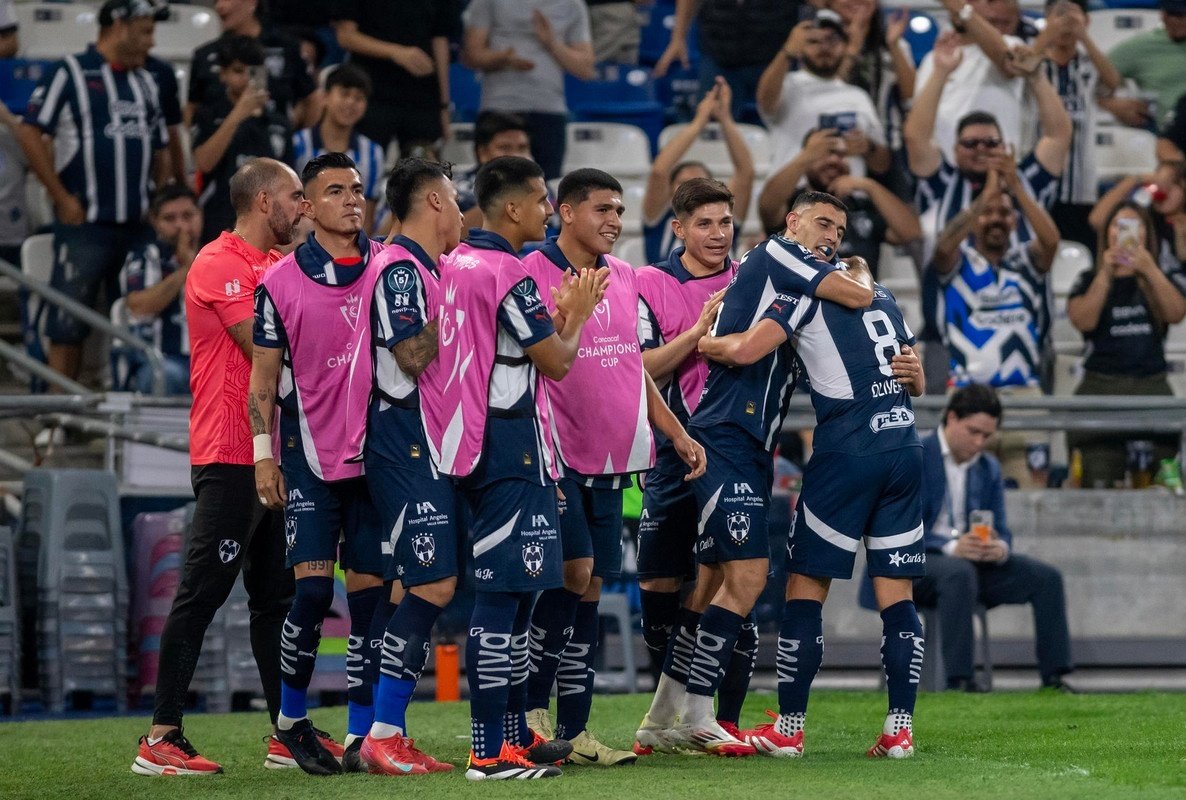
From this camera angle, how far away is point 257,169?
7.01 m

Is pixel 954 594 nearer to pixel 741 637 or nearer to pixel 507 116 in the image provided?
pixel 741 637

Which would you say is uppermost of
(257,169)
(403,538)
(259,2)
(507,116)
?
(259,2)

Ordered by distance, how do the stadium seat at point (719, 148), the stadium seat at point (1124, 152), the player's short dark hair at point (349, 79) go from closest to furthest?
1. the player's short dark hair at point (349, 79)
2. the stadium seat at point (719, 148)
3. the stadium seat at point (1124, 152)

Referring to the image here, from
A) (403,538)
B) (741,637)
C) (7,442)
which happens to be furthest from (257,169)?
(7,442)

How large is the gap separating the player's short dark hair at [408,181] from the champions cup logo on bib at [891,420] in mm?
1896

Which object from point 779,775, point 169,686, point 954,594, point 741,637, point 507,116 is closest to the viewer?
point 779,775

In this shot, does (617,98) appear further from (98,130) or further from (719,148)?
(98,130)

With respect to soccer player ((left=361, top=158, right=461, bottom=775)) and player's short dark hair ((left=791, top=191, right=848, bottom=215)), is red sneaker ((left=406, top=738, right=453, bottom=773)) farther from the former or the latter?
player's short dark hair ((left=791, top=191, right=848, bottom=215))

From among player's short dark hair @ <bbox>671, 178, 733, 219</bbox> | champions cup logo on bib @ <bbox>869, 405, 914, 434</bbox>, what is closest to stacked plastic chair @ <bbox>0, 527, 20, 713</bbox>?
player's short dark hair @ <bbox>671, 178, 733, 219</bbox>

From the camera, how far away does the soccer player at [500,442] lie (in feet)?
19.7

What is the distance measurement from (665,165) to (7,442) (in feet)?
16.2

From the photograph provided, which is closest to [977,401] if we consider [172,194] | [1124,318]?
[1124,318]

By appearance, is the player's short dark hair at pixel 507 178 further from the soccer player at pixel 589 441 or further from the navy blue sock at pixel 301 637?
the navy blue sock at pixel 301 637

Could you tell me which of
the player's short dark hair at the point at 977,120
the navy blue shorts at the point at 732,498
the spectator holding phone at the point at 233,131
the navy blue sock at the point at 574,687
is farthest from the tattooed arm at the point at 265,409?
the player's short dark hair at the point at 977,120
